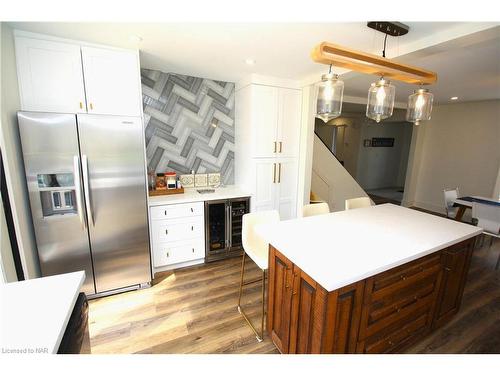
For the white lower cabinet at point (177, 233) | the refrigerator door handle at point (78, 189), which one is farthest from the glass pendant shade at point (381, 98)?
the refrigerator door handle at point (78, 189)

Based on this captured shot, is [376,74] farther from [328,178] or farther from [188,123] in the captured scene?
[328,178]

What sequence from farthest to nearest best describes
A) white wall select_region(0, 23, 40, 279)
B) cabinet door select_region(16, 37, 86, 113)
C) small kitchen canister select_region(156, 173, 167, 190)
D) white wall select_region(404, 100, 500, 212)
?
white wall select_region(404, 100, 500, 212), small kitchen canister select_region(156, 173, 167, 190), cabinet door select_region(16, 37, 86, 113), white wall select_region(0, 23, 40, 279)

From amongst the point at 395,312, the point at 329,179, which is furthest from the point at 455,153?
the point at 395,312

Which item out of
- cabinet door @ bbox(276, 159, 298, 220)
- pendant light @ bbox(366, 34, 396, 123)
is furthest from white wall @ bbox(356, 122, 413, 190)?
pendant light @ bbox(366, 34, 396, 123)

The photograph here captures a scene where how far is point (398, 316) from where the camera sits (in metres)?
1.49

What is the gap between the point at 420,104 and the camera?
164cm

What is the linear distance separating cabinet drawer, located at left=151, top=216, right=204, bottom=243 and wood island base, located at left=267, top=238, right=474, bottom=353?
1393mm

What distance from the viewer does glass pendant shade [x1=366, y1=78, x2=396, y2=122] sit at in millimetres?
1485

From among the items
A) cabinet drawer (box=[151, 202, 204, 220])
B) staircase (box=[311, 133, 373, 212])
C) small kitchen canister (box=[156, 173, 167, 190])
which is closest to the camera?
cabinet drawer (box=[151, 202, 204, 220])

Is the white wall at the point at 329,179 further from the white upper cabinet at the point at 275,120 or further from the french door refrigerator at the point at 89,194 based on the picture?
the french door refrigerator at the point at 89,194

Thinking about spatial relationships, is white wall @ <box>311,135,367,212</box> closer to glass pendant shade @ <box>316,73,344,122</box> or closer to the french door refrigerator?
glass pendant shade @ <box>316,73,344,122</box>

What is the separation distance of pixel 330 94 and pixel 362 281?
3.69ft

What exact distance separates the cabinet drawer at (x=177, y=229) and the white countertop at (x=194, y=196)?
234mm

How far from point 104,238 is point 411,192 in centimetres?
662
